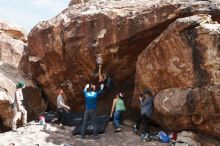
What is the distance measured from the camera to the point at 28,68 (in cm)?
2395

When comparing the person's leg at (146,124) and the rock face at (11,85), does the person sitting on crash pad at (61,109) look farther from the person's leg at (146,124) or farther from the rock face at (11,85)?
the rock face at (11,85)

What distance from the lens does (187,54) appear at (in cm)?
1563

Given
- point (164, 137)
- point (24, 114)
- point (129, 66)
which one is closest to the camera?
point (164, 137)

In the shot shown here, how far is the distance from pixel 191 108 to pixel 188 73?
1.37 metres

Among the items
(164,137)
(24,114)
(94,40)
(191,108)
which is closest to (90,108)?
(164,137)

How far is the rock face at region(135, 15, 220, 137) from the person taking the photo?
15.1 metres

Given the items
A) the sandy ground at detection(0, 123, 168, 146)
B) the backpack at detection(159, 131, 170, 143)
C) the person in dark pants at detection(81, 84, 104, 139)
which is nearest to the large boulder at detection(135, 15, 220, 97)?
the backpack at detection(159, 131, 170, 143)

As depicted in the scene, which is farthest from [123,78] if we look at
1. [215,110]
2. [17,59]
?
[17,59]

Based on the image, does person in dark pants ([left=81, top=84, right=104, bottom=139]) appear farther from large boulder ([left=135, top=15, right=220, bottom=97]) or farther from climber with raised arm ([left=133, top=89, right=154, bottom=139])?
large boulder ([left=135, top=15, right=220, bottom=97])

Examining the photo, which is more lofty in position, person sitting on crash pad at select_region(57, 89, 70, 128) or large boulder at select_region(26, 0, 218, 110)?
large boulder at select_region(26, 0, 218, 110)

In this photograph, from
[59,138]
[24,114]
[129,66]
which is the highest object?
[129,66]

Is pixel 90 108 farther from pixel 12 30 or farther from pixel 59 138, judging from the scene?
pixel 12 30

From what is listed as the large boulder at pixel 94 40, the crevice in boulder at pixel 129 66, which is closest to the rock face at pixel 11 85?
the large boulder at pixel 94 40

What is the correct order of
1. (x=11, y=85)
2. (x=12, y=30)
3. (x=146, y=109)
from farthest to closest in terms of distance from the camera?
(x=12, y=30) → (x=11, y=85) → (x=146, y=109)
